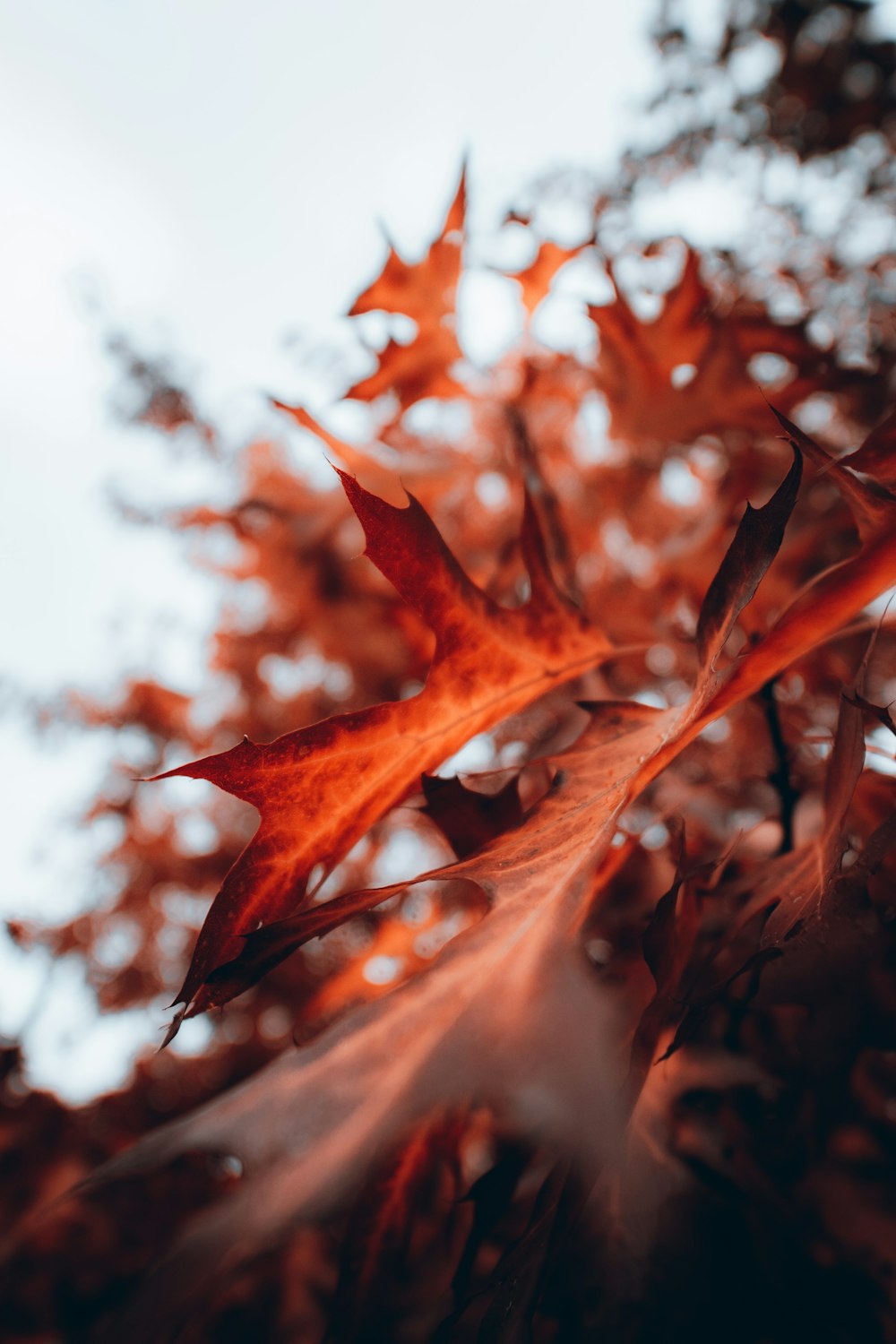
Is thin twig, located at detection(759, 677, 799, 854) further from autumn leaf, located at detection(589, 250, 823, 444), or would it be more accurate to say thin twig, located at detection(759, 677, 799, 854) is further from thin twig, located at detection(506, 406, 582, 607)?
autumn leaf, located at detection(589, 250, 823, 444)

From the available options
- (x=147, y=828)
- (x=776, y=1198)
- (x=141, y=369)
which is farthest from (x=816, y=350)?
(x=147, y=828)

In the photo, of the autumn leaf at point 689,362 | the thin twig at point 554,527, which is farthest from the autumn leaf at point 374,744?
the autumn leaf at point 689,362

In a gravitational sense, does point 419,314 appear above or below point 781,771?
above

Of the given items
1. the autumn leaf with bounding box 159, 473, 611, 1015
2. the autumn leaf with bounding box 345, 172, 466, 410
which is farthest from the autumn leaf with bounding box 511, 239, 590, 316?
the autumn leaf with bounding box 159, 473, 611, 1015

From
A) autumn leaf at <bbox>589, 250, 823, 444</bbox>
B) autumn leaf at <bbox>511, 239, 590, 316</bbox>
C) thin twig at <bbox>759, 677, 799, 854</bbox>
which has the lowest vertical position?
thin twig at <bbox>759, 677, 799, 854</bbox>

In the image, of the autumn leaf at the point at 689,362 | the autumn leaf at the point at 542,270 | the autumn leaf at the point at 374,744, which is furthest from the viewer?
the autumn leaf at the point at 542,270

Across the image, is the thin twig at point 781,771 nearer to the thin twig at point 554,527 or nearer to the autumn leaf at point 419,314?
the thin twig at point 554,527

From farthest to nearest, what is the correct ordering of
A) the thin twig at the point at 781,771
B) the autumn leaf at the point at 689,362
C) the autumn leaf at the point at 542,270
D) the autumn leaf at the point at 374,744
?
the autumn leaf at the point at 542,270
the autumn leaf at the point at 689,362
the thin twig at the point at 781,771
the autumn leaf at the point at 374,744

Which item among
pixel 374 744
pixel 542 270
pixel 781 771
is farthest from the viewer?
pixel 542 270

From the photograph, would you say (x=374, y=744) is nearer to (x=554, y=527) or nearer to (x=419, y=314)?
(x=554, y=527)

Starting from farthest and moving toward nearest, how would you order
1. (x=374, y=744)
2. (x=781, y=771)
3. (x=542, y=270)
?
(x=542, y=270) < (x=781, y=771) < (x=374, y=744)

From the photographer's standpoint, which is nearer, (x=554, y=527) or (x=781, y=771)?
(x=781, y=771)

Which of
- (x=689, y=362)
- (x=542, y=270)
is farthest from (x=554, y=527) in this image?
(x=542, y=270)

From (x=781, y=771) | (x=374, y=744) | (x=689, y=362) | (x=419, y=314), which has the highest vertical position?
(x=419, y=314)
